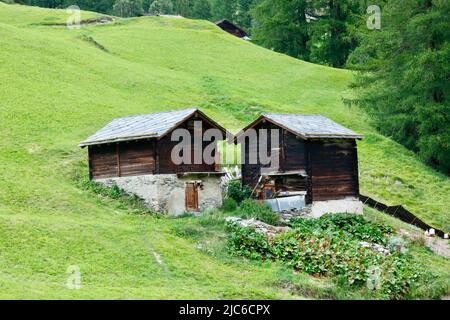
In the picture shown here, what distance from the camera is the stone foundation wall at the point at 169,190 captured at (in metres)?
36.1

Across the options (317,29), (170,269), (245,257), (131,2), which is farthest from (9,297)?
(131,2)

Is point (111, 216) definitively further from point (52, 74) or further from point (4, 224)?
point (52, 74)

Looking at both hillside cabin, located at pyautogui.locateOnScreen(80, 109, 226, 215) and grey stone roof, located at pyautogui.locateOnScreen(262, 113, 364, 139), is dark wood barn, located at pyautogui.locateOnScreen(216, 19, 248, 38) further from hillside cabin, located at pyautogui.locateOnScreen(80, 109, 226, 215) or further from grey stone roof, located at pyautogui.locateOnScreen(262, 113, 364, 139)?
hillside cabin, located at pyautogui.locateOnScreen(80, 109, 226, 215)

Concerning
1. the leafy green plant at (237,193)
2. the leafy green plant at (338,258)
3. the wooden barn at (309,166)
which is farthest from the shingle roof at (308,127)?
the leafy green plant at (338,258)

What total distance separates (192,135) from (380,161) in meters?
19.9

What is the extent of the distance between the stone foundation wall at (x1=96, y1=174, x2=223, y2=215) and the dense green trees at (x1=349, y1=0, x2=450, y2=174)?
19110 millimetres

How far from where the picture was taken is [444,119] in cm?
4969

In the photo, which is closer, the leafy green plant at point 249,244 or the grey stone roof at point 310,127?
the leafy green plant at point 249,244

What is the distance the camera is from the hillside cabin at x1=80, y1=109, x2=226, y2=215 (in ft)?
120

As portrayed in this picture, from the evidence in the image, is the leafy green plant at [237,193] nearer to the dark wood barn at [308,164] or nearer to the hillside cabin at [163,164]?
the dark wood barn at [308,164]

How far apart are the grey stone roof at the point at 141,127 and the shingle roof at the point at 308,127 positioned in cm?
446

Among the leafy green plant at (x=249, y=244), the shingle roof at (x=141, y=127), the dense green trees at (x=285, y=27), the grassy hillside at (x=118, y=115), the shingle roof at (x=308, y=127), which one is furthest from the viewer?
the dense green trees at (x=285, y=27)

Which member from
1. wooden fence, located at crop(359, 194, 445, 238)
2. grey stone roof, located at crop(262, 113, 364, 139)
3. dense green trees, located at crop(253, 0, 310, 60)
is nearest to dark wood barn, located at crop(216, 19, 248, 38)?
dense green trees, located at crop(253, 0, 310, 60)

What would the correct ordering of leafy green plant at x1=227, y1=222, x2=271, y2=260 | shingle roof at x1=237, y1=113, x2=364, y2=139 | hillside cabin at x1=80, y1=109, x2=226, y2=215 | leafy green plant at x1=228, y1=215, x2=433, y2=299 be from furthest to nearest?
1. shingle roof at x1=237, y1=113, x2=364, y2=139
2. hillside cabin at x1=80, y1=109, x2=226, y2=215
3. leafy green plant at x1=227, y1=222, x2=271, y2=260
4. leafy green plant at x1=228, y1=215, x2=433, y2=299
